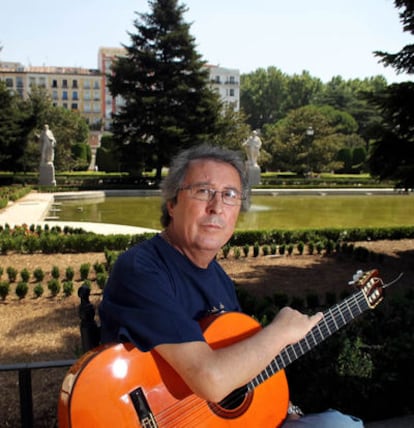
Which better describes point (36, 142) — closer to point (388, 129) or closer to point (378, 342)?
point (388, 129)

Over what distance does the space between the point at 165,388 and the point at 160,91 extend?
92.5 ft

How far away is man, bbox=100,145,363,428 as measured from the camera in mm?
1541

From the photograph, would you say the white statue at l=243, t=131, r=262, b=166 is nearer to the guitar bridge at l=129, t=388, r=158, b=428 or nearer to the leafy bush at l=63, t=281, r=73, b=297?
the leafy bush at l=63, t=281, r=73, b=297

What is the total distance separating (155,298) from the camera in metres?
1.58

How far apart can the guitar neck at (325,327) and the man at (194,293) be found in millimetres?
90

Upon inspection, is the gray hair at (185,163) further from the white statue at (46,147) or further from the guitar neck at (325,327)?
the white statue at (46,147)

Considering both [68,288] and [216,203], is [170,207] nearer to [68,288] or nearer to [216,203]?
[216,203]

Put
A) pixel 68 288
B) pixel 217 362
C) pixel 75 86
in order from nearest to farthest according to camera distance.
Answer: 1. pixel 217 362
2. pixel 68 288
3. pixel 75 86

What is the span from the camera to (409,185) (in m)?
8.19

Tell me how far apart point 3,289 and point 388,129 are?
22.4 feet

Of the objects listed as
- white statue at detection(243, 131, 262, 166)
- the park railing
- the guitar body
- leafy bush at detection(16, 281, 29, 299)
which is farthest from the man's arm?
white statue at detection(243, 131, 262, 166)

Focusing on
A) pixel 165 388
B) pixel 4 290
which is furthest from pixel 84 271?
pixel 165 388

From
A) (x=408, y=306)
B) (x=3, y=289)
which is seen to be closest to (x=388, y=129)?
(x=408, y=306)

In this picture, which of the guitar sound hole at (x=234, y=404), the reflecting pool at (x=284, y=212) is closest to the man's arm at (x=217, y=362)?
the guitar sound hole at (x=234, y=404)
